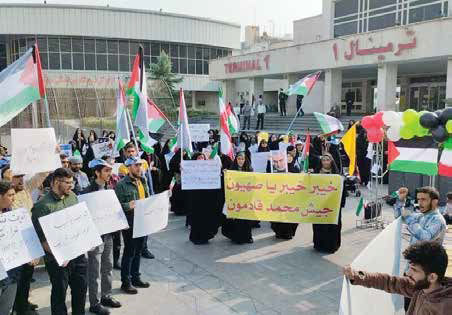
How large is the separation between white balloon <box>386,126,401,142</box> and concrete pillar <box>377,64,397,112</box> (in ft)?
51.9

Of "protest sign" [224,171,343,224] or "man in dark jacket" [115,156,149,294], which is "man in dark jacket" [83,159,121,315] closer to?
"man in dark jacket" [115,156,149,294]

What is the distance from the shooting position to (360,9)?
87.5ft

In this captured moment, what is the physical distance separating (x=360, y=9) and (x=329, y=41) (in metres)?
3.83

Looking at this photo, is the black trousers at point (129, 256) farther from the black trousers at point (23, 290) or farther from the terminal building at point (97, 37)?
the terminal building at point (97, 37)

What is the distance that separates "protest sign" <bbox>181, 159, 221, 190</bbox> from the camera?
745cm

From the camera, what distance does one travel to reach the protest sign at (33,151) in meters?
5.66

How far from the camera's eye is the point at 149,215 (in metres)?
5.40

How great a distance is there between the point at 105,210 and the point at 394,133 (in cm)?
499

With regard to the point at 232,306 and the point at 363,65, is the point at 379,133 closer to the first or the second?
the point at 232,306

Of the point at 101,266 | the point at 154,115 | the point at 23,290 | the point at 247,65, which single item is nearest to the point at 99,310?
the point at 101,266

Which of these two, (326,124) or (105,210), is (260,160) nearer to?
(326,124)

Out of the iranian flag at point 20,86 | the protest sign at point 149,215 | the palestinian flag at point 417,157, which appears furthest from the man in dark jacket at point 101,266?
the palestinian flag at point 417,157

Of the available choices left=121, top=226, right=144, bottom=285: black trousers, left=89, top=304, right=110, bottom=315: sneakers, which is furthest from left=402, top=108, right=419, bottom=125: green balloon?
left=89, top=304, right=110, bottom=315: sneakers

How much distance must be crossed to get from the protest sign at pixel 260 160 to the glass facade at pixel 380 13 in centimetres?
1765
